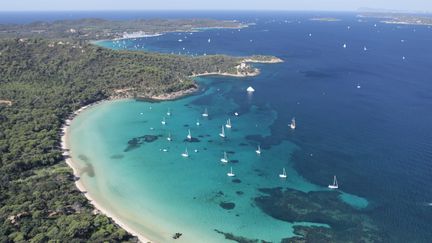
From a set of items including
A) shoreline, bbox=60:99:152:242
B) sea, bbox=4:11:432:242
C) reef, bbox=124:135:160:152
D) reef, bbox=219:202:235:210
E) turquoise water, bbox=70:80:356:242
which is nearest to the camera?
shoreline, bbox=60:99:152:242

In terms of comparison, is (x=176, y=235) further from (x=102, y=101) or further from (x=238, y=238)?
(x=102, y=101)

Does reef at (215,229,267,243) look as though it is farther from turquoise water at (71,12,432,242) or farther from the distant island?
the distant island

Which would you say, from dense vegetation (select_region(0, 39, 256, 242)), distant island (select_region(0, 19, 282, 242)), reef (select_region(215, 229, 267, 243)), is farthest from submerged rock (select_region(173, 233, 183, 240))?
reef (select_region(215, 229, 267, 243))

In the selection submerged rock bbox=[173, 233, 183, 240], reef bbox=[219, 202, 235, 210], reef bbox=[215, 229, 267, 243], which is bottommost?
reef bbox=[215, 229, 267, 243]

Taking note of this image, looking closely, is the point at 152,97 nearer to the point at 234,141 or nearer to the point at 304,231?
the point at 234,141

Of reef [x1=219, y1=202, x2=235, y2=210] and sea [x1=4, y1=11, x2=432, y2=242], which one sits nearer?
sea [x1=4, y1=11, x2=432, y2=242]

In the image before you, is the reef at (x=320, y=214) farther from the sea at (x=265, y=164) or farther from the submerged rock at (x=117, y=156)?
the submerged rock at (x=117, y=156)

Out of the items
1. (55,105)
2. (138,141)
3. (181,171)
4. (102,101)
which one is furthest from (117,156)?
(102,101)

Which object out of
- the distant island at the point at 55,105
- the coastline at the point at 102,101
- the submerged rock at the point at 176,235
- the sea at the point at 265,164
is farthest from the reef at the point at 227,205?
the distant island at the point at 55,105
